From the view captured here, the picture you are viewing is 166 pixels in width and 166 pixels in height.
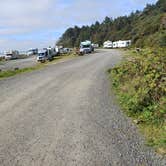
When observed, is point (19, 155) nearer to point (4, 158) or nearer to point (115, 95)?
point (4, 158)

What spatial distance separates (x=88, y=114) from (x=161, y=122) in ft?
9.38

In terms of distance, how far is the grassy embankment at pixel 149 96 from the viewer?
9.98 metres

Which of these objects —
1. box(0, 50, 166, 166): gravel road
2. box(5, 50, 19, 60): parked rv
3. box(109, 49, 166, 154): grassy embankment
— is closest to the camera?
box(0, 50, 166, 166): gravel road

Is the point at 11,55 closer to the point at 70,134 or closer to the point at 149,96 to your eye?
the point at 149,96

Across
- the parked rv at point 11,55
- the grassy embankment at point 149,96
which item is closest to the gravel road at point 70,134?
the grassy embankment at point 149,96

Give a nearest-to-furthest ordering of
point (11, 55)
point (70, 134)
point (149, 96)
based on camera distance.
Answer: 1. point (70, 134)
2. point (149, 96)
3. point (11, 55)

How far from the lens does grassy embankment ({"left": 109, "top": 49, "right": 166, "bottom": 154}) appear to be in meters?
9.98

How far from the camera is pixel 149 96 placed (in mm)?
12789

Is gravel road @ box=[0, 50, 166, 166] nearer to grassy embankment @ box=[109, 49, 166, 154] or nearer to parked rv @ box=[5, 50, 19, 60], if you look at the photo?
grassy embankment @ box=[109, 49, 166, 154]

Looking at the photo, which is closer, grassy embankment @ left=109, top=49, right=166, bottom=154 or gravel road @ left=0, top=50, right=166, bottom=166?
gravel road @ left=0, top=50, right=166, bottom=166

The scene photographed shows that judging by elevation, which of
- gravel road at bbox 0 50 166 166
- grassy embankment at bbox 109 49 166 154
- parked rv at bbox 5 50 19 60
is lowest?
parked rv at bbox 5 50 19 60

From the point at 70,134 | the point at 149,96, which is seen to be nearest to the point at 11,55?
the point at 149,96

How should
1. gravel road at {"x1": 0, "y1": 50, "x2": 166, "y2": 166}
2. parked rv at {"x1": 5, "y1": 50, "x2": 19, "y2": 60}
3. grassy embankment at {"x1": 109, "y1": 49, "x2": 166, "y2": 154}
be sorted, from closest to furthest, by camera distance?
gravel road at {"x1": 0, "y1": 50, "x2": 166, "y2": 166}
grassy embankment at {"x1": 109, "y1": 49, "x2": 166, "y2": 154}
parked rv at {"x1": 5, "y1": 50, "x2": 19, "y2": 60}

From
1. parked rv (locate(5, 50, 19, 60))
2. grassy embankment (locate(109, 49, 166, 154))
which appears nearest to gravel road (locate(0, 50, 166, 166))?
grassy embankment (locate(109, 49, 166, 154))
